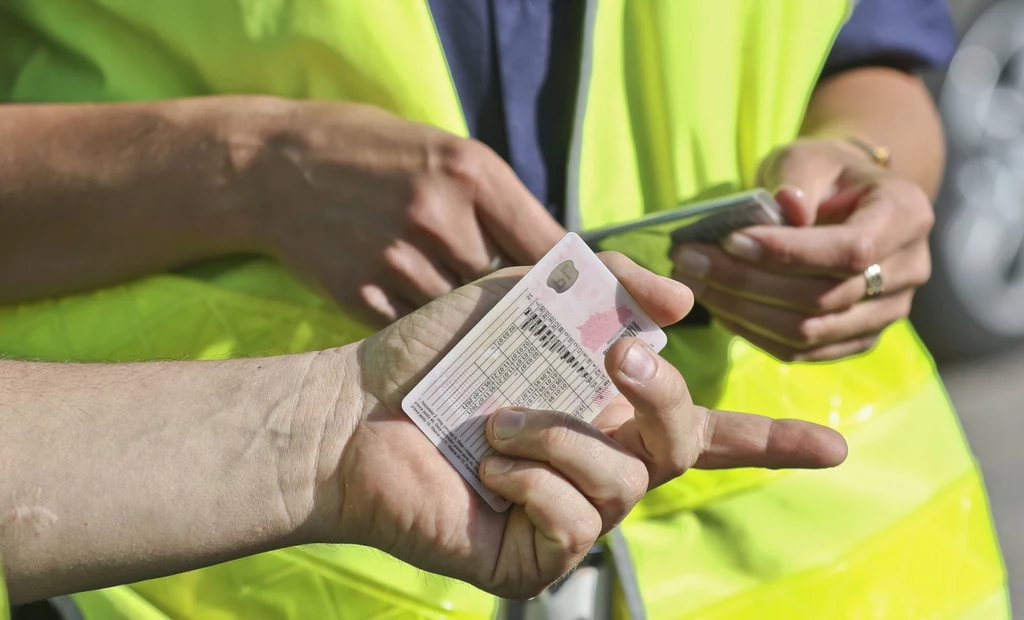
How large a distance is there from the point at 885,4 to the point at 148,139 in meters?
1.01

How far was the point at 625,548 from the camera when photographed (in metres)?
1.04

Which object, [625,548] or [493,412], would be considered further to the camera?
[625,548]

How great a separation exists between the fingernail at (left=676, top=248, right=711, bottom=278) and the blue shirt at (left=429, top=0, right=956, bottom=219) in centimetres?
17

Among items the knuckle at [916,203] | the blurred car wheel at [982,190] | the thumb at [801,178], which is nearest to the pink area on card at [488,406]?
the thumb at [801,178]

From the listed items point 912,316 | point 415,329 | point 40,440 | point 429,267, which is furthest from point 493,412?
point 912,316

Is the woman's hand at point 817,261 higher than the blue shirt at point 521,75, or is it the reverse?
the blue shirt at point 521,75

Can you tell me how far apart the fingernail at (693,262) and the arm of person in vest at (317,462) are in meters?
0.24

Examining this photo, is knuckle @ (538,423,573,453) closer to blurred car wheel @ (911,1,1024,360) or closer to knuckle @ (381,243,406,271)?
knuckle @ (381,243,406,271)

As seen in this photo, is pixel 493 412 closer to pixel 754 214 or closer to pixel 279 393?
pixel 279 393

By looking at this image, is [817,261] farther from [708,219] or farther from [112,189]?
[112,189]

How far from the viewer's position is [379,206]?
104 cm

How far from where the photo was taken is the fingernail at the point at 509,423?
0.84m

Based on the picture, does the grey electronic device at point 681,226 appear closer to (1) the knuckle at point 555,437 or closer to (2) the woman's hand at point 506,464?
(2) the woman's hand at point 506,464

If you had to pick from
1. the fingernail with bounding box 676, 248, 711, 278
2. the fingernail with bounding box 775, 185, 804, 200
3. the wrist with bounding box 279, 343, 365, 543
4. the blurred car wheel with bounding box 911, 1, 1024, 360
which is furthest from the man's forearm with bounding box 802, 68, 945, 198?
the blurred car wheel with bounding box 911, 1, 1024, 360
